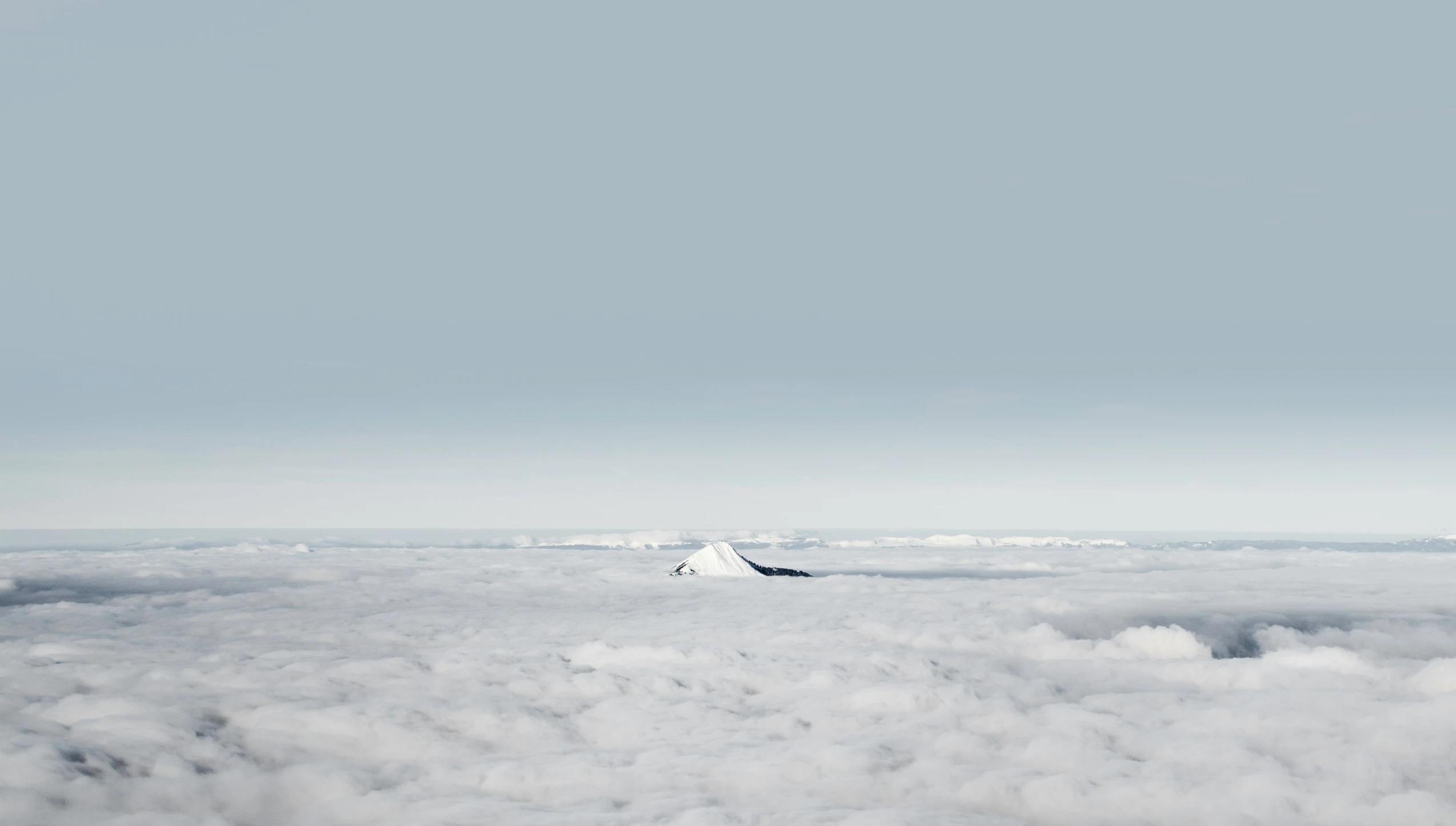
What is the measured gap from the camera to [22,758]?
43719 millimetres

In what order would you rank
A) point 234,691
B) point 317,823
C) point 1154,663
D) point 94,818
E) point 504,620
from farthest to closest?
1. point 504,620
2. point 1154,663
3. point 234,691
4. point 317,823
5. point 94,818

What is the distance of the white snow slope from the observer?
42156 millimetres

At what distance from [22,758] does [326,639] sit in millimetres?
58976

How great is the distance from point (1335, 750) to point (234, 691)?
228 ft

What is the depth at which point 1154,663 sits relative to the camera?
98.1 meters

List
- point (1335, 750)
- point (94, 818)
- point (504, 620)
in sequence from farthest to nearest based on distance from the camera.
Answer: point (504, 620) < point (1335, 750) < point (94, 818)

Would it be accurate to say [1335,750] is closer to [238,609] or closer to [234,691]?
[234,691]

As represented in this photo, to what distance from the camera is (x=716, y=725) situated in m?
59.3

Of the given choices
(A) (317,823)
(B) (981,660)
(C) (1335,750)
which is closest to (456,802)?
(A) (317,823)

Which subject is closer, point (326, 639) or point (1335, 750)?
point (1335, 750)

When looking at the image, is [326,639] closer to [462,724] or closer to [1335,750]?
[462,724]

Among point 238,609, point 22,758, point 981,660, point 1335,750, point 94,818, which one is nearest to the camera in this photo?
point 94,818

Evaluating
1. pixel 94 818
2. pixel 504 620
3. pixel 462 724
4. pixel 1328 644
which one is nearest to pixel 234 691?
pixel 462 724

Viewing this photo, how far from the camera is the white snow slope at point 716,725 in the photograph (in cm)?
4216
